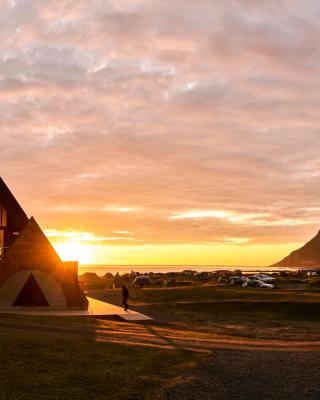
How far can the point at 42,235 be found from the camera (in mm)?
39812

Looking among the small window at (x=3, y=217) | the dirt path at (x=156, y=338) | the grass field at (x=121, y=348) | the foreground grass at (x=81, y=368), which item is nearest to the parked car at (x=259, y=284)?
the grass field at (x=121, y=348)

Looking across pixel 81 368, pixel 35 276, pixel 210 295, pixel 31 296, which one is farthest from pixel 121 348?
pixel 210 295

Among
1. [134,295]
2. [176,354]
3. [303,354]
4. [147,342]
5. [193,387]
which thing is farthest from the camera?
[134,295]

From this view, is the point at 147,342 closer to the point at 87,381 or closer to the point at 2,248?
the point at 87,381

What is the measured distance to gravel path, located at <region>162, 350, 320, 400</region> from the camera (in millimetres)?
13686

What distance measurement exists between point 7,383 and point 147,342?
9.22 meters

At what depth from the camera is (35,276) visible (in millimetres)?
39562

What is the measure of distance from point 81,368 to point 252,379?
5.57 meters

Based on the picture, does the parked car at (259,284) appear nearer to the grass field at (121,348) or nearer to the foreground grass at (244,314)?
the foreground grass at (244,314)

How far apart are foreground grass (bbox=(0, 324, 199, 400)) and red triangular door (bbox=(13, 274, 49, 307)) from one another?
744 inches

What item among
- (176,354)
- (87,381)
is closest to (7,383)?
(87,381)

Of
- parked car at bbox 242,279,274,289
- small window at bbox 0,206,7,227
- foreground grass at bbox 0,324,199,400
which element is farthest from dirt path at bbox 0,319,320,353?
parked car at bbox 242,279,274,289

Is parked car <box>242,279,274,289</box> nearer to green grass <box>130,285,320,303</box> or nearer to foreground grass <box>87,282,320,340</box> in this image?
green grass <box>130,285,320,303</box>

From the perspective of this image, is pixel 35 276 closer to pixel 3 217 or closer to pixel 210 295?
pixel 3 217
